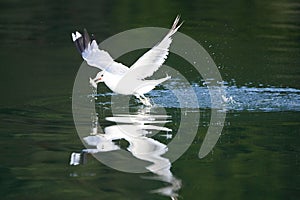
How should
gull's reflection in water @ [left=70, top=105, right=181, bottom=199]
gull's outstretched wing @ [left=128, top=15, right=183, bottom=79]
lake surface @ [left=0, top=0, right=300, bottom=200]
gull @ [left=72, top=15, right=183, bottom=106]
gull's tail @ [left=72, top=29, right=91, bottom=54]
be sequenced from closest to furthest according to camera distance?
lake surface @ [left=0, top=0, right=300, bottom=200]
gull's reflection in water @ [left=70, top=105, right=181, bottom=199]
gull's outstretched wing @ [left=128, top=15, right=183, bottom=79]
gull @ [left=72, top=15, right=183, bottom=106]
gull's tail @ [left=72, top=29, right=91, bottom=54]

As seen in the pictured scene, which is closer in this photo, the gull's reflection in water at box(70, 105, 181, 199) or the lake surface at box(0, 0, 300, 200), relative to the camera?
the lake surface at box(0, 0, 300, 200)

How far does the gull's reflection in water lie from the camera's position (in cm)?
704

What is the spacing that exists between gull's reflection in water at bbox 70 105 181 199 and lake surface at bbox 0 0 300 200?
0.02 m

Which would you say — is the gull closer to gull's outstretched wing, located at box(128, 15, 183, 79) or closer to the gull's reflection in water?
gull's outstretched wing, located at box(128, 15, 183, 79)

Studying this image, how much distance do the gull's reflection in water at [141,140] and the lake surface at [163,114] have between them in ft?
0.08

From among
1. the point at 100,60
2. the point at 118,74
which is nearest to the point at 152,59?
the point at 118,74

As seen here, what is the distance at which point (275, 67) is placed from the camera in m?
11.9

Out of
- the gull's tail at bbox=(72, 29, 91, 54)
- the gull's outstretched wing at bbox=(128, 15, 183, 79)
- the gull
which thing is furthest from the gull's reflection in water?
the gull's tail at bbox=(72, 29, 91, 54)

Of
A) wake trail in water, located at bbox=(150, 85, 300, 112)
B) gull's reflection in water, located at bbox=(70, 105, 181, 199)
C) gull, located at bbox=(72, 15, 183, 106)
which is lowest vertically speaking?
gull's reflection in water, located at bbox=(70, 105, 181, 199)

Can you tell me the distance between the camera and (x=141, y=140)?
323 inches

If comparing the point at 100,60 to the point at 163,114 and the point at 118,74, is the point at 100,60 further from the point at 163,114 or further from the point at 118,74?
the point at 163,114

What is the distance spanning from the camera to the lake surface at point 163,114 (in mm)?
6732

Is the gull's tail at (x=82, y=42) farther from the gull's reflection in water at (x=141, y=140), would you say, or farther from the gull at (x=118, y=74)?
the gull's reflection in water at (x=141, y=140)

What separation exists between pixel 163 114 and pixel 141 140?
1074 mm
